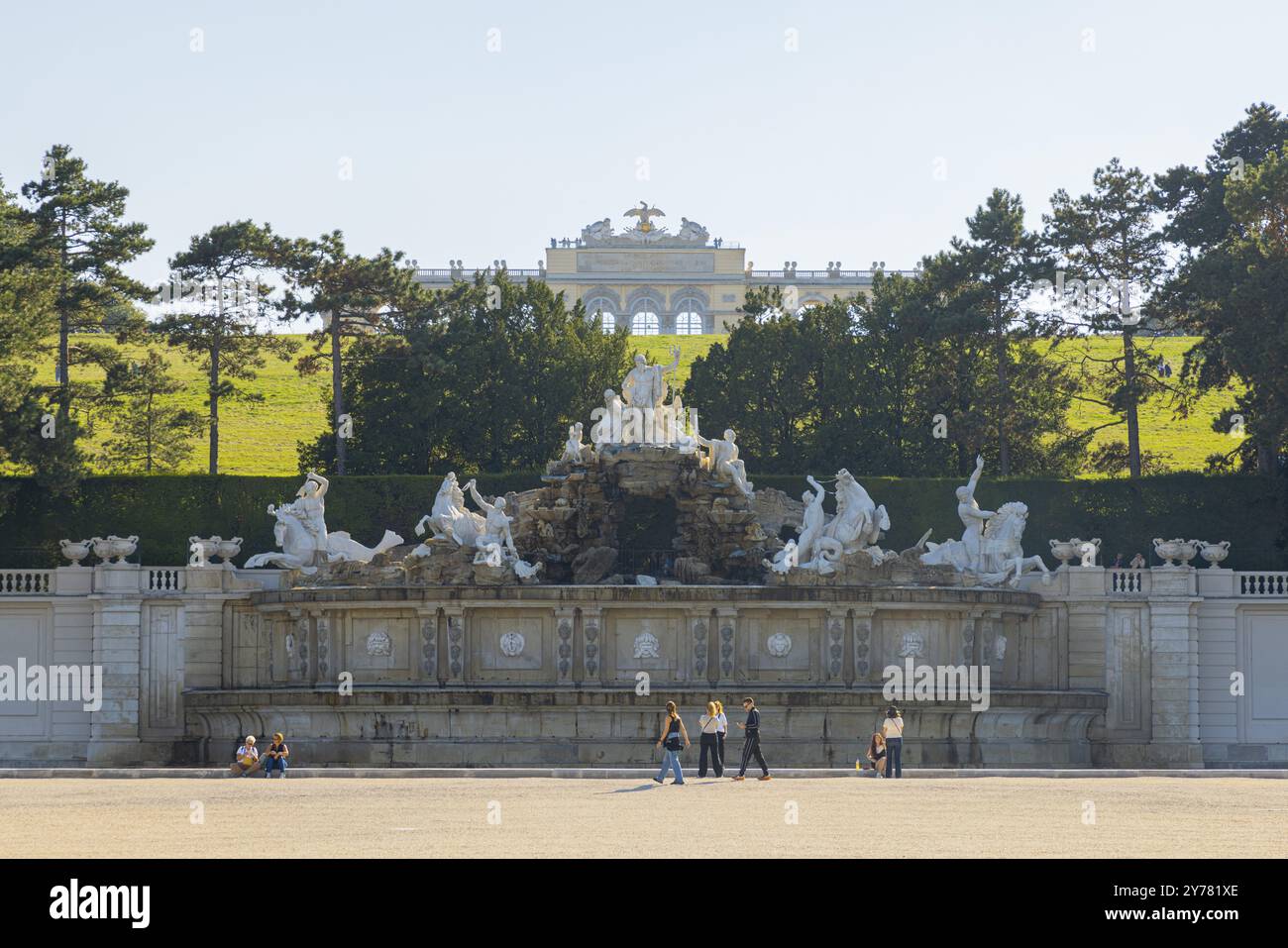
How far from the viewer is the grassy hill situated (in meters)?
98.2

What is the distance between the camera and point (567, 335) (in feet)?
263

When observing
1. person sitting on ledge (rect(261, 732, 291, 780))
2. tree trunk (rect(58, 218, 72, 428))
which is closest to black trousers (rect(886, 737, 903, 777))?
person sitting on ledge (rect(261, 732, 291, 780))

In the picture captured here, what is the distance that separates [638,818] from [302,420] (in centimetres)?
8219

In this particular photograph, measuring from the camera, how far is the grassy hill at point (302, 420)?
98250 millimetres

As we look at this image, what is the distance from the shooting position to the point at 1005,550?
174 ft

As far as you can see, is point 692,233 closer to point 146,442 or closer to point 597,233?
point 597,233

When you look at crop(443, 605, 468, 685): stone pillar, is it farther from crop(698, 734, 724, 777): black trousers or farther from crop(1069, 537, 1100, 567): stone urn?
crop(1069, 537, 1100, 567): stone urn

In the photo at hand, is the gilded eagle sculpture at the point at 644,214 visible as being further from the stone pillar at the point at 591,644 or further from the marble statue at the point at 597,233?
the stone pillar at the point at 591,644

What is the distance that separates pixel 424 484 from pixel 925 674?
61.7ft

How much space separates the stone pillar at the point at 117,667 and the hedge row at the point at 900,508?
9.93 metres

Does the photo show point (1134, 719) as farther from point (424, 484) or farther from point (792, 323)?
point (792, 323)

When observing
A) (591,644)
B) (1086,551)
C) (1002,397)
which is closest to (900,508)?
(1002,397)

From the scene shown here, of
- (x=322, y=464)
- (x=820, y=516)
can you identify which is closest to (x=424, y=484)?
(x=322, y=464)

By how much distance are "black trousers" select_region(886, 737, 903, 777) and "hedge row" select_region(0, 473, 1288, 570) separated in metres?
23.1
